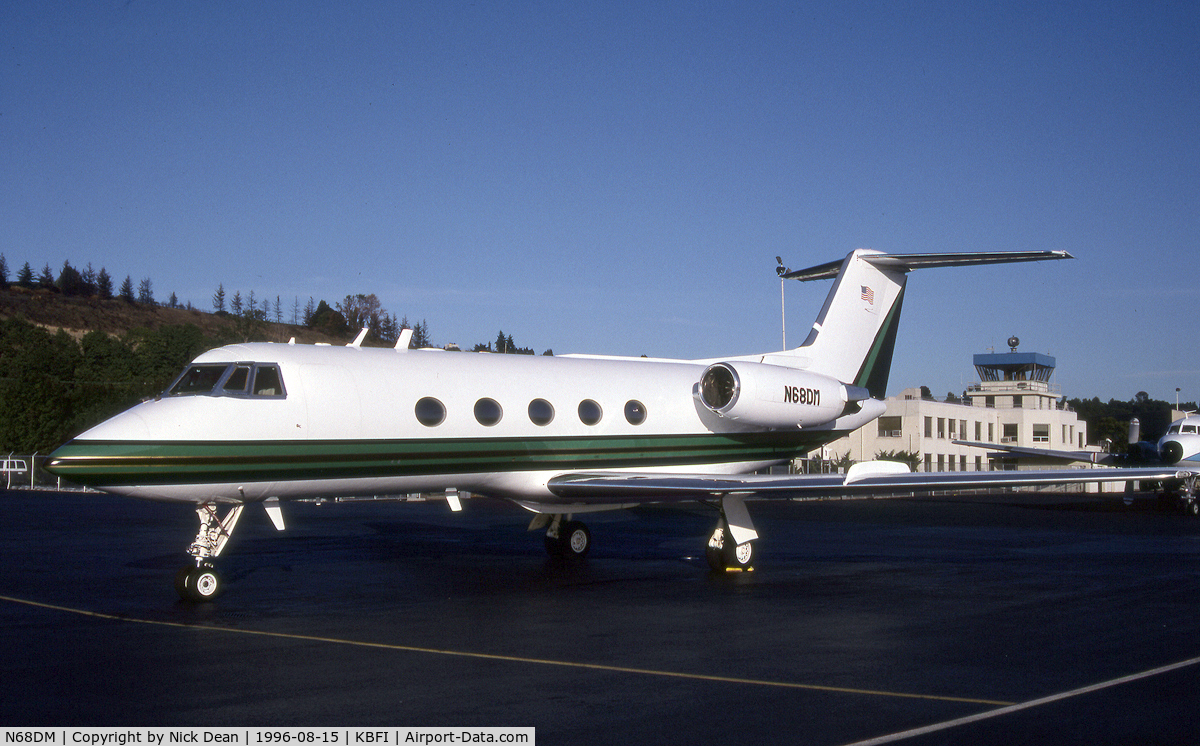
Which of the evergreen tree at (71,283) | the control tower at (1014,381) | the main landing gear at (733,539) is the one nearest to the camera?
the main landing gear at (733,539)

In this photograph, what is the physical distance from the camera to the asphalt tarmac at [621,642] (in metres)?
6.78

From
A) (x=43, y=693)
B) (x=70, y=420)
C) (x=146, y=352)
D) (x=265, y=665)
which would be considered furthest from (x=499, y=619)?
(x=146, y=352)

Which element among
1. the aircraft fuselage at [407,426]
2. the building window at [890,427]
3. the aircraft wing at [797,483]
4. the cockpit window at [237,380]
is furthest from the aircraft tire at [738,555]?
the building window at [890,427]

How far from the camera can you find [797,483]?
47.8 feet

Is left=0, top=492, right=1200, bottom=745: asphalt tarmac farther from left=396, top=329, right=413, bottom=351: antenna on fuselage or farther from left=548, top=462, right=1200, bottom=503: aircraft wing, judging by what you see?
left=396, top=329, right=413, bottom=351: antenna on fuselage

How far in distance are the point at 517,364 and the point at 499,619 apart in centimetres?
548

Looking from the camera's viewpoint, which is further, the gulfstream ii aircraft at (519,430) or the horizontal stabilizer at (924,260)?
the horizontal stabilizer at (924,260)

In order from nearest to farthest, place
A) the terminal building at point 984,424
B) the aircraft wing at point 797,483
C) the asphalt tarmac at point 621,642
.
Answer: the asphalt tarmac at point 621,642 → the aircraft wing at point 797,483 → the terminal building at point 984,424

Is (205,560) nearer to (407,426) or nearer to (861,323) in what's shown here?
(407,426)

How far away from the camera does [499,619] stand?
1105 cm

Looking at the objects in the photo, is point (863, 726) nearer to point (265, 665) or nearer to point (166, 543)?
point (265, 665)

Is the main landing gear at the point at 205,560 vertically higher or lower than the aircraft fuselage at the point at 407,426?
lower

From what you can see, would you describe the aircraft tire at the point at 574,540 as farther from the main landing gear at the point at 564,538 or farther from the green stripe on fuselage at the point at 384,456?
the green stripe on fuselage at the point at 384,456

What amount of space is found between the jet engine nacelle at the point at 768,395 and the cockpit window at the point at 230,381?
22.9 ft
